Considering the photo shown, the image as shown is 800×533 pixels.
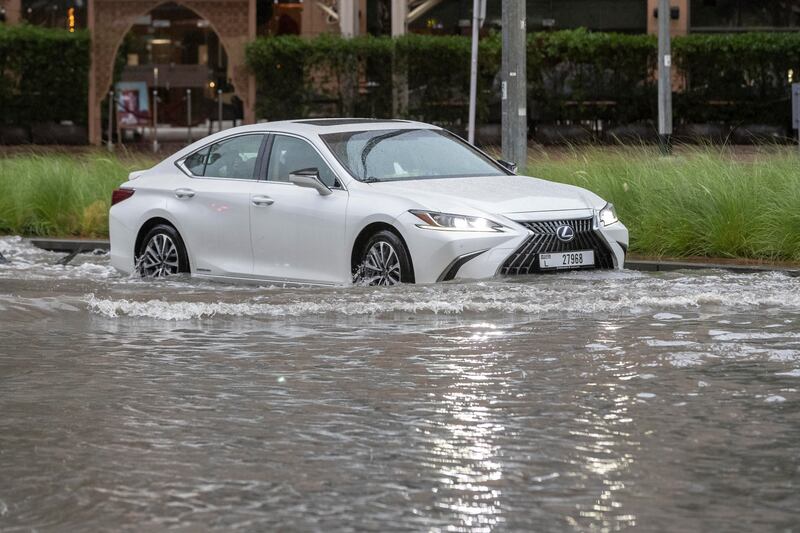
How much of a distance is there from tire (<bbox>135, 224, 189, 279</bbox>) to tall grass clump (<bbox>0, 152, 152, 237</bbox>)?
4190 millimetres

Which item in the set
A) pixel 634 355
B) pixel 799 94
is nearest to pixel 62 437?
pixel 634 355

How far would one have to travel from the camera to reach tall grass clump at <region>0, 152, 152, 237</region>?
18828mm

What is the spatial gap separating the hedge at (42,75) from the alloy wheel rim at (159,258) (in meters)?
A: 19.3

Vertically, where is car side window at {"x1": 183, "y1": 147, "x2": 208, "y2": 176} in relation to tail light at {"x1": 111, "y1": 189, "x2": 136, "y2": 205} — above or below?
above

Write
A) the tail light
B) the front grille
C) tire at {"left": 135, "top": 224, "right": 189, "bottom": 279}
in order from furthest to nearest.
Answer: the tail light → tire at {"left": 135, "top": 224, "right": 189, "bottom": 279} → the front grille

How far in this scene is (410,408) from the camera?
8.16 m

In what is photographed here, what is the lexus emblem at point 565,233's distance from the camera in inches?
492

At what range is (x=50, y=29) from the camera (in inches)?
1310

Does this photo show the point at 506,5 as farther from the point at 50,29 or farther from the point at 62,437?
the point at 50,29

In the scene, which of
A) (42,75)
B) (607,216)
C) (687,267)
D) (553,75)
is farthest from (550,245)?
(42,75)

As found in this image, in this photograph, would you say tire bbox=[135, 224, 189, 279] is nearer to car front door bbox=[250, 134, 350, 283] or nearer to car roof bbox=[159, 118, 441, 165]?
car roof bbox=[159, 118, 441, 165]

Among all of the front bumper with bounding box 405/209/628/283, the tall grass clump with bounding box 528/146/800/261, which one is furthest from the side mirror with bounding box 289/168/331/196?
the tall grass clump with bounding box 528/146/800/261

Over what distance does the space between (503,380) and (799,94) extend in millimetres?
11706

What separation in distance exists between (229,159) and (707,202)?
4459 millimetres
